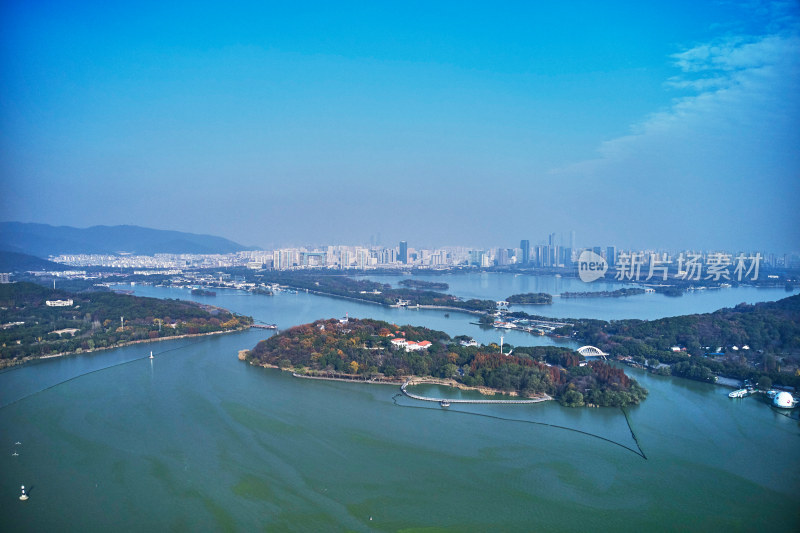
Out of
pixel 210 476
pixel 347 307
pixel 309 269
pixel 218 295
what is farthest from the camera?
pixel 309 269

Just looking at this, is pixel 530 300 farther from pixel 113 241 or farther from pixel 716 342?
pixel 113 241

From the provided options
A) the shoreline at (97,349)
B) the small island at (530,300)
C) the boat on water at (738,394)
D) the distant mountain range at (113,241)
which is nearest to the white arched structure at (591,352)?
the boat on water at (738,394)

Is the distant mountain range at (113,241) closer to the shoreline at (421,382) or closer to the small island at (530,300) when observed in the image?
the small island at (530,300)

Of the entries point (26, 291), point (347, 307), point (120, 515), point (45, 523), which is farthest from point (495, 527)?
point (347, 307)

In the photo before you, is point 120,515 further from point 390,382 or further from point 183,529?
point 390,382

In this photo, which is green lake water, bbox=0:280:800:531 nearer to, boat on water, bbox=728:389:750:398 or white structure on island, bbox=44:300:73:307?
boat on water, bbox=728:389:750:398

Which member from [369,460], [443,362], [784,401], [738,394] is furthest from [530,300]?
[369,460]

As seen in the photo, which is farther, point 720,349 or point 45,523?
point 720,349
